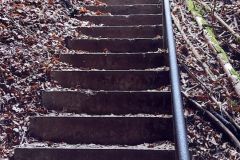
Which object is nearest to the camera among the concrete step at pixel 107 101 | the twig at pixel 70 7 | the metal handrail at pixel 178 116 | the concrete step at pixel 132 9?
the metal handrail at pixel 178 116

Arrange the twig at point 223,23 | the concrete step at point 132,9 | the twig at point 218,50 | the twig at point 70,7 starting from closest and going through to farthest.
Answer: the twig at point 218,50 → the twig at point 223,23 → the twig at point 70,7 → the concrete step at point 132,9

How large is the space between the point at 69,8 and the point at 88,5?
2.15 feet

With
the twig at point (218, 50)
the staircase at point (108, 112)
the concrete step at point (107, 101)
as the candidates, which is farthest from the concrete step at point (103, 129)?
the twig at point (218, 50)

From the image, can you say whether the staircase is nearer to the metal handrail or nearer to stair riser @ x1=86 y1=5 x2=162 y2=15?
the metal handrail

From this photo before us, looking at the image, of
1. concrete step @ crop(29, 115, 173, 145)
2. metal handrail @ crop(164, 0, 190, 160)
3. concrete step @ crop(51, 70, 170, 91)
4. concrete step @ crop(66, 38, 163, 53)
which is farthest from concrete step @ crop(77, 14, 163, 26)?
concrete step @ crop(29, 115, 173, 145)

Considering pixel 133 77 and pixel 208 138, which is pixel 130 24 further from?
pixel 208 138

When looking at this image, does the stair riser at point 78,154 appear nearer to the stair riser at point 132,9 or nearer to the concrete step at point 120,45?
the concrete step at point 120,45

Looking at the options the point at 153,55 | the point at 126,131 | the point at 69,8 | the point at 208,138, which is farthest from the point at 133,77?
the point at 69,8

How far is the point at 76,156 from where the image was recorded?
4484 millimetres

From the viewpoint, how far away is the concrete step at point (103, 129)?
483 centimetres

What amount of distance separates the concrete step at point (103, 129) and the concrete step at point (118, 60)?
1571 mm

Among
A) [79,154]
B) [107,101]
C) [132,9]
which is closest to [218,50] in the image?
[107,101]

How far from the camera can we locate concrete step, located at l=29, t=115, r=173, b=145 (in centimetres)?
483

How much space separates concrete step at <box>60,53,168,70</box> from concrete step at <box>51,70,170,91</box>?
21.8 inches
